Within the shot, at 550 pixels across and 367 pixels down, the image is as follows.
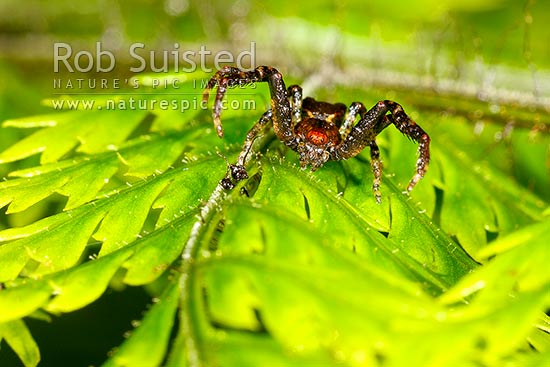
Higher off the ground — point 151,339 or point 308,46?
point 308,46

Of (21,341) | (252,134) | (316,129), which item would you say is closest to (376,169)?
(316,129)

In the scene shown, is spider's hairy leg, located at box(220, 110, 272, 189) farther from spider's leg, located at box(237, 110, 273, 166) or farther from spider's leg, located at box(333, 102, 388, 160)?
spider's leg, located at box(333, 102, 388, 160)

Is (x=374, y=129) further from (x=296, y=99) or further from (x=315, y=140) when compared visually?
(x=296, y=99)

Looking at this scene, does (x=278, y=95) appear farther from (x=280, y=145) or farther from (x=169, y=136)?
(x=169, y=136)

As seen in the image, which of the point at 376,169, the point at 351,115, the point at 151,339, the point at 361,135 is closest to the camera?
the point at 151,339

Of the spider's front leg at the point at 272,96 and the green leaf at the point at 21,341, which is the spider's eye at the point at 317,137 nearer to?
the spider's front leg at the point at 272,96

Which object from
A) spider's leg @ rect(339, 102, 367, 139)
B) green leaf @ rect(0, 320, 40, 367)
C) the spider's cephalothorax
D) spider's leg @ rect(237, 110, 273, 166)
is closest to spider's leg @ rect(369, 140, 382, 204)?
the spider's cephalothorax

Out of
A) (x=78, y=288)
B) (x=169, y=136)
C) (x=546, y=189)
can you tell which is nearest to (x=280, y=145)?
(x=169, y=136)

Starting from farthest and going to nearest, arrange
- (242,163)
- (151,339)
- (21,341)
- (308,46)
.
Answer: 1. (308,46)
2. (242,163)
3. (21,341)
4. (151,339)

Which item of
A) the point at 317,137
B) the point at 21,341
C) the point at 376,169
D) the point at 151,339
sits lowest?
the point at 21,341
